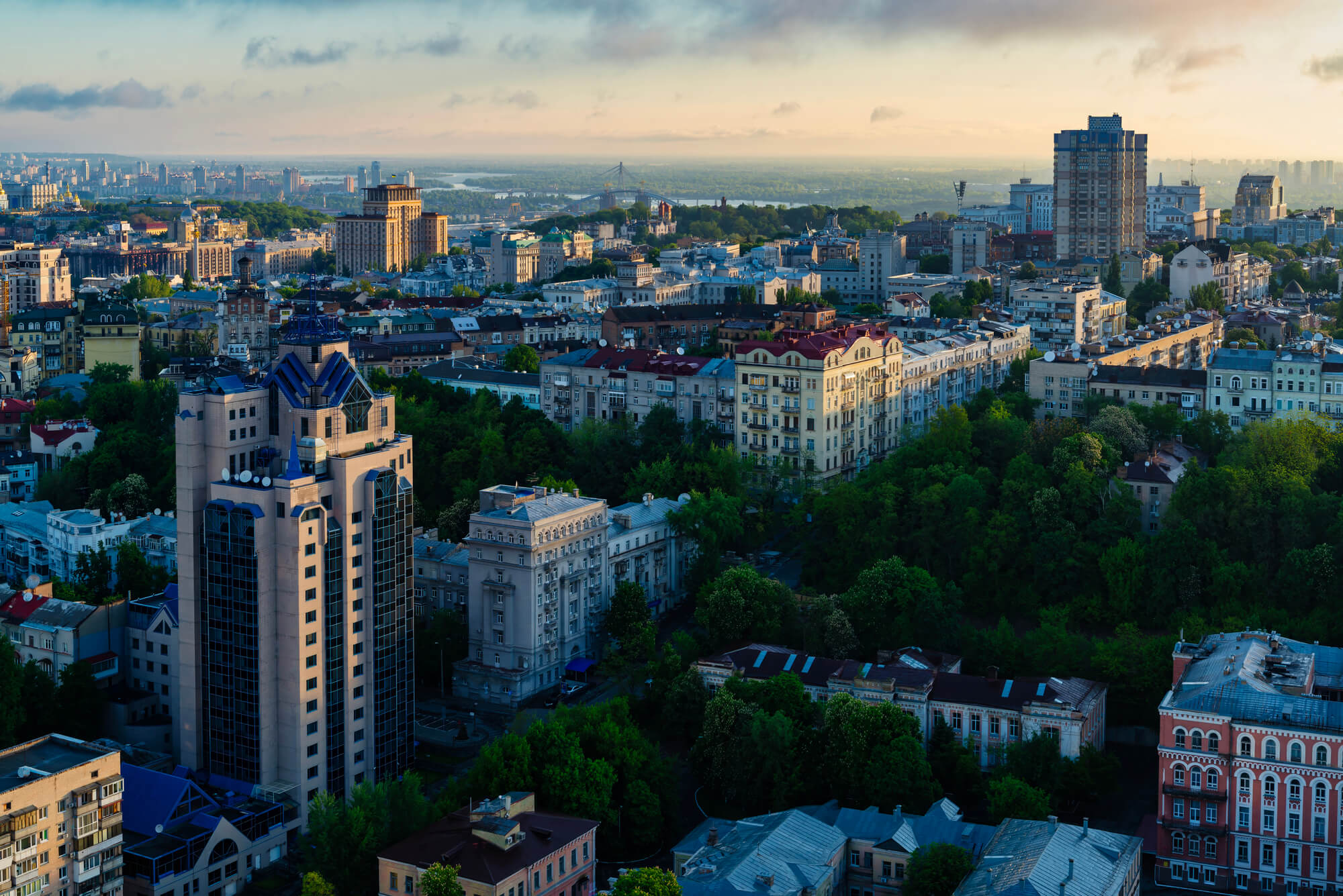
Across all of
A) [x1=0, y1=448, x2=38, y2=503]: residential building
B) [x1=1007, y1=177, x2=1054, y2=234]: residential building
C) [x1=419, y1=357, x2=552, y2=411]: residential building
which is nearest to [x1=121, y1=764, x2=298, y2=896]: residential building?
[x1=419, y1=357, x2=552, y2=411]: residential building

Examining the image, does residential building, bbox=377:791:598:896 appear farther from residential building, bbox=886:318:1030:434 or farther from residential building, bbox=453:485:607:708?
residential building, bbox=886:318:1030:434

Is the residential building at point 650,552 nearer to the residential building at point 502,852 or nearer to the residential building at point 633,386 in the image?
the residential building at point 633,386

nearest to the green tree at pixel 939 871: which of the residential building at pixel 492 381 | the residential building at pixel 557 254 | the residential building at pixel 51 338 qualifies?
the residential building at pixel 492 381

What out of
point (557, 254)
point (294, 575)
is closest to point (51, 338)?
point (294, 575)

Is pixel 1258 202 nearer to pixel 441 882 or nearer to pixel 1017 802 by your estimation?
pixel 1017 802

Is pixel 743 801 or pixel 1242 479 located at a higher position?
pixel 1242 479

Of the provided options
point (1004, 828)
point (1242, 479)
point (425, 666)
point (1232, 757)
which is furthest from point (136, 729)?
point (1242, 479)

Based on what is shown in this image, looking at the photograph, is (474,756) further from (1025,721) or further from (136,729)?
(1025,721)
